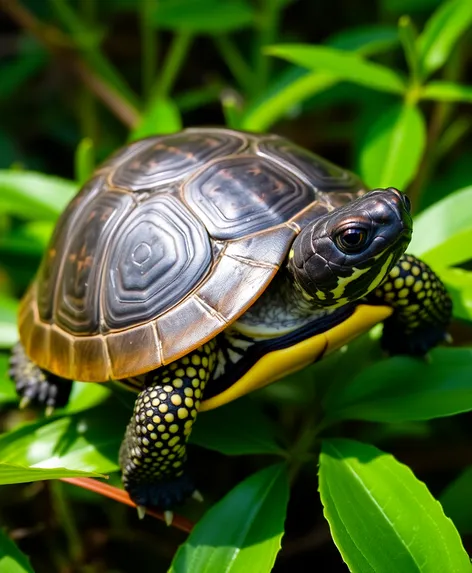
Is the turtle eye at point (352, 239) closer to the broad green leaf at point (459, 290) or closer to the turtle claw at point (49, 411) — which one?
the broad green leaf at point (459, 290)

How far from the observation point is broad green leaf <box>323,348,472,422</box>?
1.02m

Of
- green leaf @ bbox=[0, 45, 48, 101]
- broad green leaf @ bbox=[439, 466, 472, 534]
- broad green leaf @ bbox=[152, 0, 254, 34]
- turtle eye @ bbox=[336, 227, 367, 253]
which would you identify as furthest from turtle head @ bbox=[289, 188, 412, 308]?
green leaf @ bbox=[0, 45, 48, 101]

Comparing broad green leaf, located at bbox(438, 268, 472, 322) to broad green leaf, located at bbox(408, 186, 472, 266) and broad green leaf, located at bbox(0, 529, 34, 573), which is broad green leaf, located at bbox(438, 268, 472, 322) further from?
broad green leaf, located at bbox(0, 529, 34, 573)

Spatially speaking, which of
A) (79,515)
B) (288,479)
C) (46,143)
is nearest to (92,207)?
(288,479)

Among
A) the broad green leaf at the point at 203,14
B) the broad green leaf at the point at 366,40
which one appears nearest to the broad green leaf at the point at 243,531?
the broad green leaf at the point at 366,40

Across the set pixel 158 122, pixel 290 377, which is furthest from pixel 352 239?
pixel 158 122

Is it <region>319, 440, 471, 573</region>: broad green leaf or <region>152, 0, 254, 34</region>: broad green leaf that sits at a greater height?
<region>152, 0, 254, 34</region>: broad green leaf

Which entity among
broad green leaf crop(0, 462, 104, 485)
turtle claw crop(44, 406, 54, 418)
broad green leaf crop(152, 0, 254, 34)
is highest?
broad green leaf crop(152, 0, 254, 34)

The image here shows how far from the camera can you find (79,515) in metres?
1.57

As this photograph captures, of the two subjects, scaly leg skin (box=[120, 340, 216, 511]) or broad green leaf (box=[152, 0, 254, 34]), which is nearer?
scaly leg skin (box=[120, 340, 216, 511])

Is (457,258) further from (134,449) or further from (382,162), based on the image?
(134,449)

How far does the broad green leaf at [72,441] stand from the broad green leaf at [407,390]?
0.35 m

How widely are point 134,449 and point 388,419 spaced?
367 millimetres

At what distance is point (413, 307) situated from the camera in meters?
1.09
